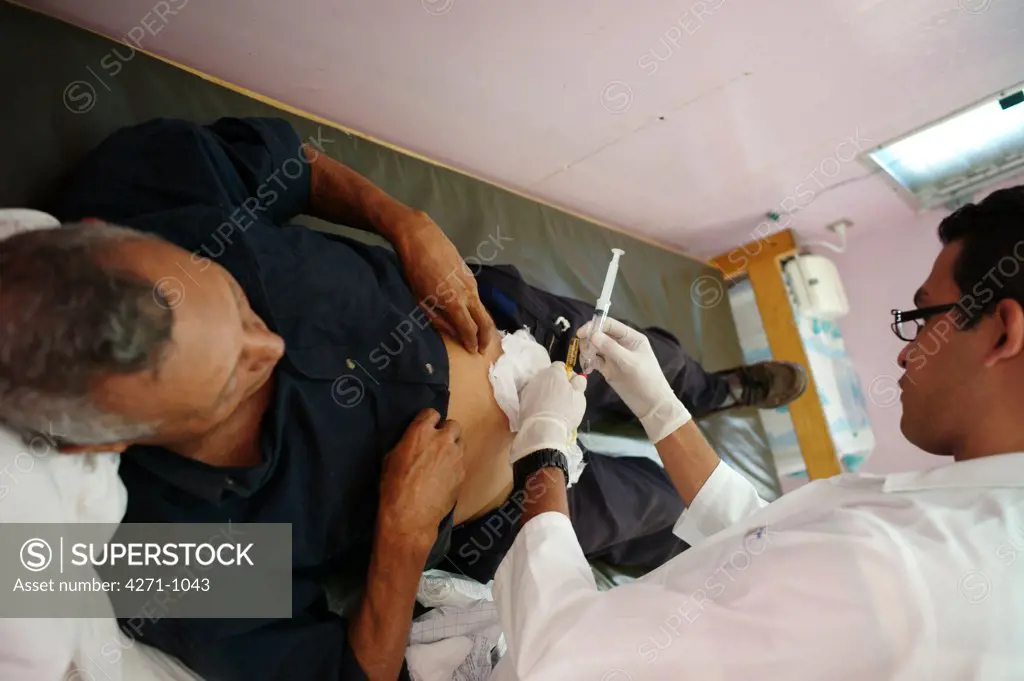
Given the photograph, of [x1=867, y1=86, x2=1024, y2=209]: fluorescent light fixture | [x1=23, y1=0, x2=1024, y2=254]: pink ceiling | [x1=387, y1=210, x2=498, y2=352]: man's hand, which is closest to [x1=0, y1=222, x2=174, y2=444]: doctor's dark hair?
[x1=387, y1=210, x2=498, y2=352]: man's hand

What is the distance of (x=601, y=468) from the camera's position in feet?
5.17

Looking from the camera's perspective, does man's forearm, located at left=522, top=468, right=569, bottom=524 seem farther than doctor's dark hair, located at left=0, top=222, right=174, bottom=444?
Yes

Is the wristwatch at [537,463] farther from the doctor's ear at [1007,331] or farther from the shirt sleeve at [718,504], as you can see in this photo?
the doctor's ear at [1007,331]

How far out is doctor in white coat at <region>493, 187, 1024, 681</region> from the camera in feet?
2.48

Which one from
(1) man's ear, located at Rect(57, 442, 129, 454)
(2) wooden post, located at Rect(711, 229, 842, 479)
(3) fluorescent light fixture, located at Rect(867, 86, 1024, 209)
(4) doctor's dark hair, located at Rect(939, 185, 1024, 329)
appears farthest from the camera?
(2) wooden post, located at Rect(711, 229, 842, 479)

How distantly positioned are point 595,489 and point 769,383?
2.65ft

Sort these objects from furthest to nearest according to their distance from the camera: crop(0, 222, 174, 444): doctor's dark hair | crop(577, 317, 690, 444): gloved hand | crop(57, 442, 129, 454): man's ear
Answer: crop(577, 317, 690, 444): gloved hand, crop(57, 442, 129, 454): man's ear, crop(0, 222, 174, 444): doctor's dark hair

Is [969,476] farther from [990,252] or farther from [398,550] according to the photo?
[398,550]

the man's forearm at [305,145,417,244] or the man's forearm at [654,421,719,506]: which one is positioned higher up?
the man's forearm at [305,145,417,244]

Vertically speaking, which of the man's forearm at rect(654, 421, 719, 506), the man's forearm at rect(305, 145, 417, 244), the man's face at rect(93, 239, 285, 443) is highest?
the man's forearm at rect(305, 145, 417, 244)

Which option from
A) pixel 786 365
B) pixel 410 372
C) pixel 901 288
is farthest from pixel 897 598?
pixel 901 288

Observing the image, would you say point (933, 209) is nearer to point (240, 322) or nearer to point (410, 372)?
point (410, 372)

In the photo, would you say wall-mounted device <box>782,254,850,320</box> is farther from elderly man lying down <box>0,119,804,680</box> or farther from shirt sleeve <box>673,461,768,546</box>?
elderly man lying down <box>0,119,804,680</box>

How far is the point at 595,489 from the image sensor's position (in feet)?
4.97
